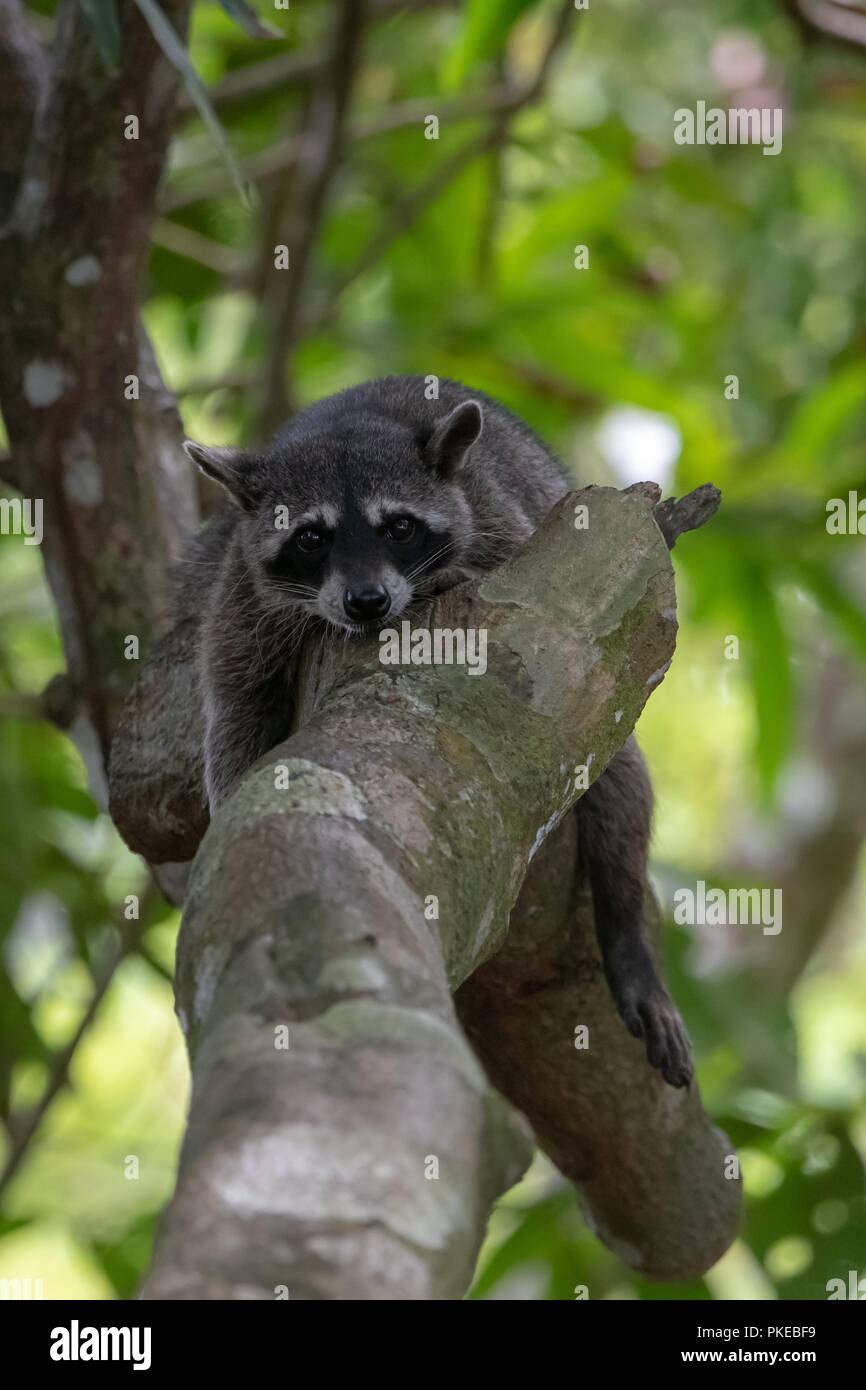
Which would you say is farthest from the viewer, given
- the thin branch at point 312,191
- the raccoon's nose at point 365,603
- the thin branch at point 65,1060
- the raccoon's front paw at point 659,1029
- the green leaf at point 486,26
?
the thin branch at point 312,191

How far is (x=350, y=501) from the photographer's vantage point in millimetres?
4223

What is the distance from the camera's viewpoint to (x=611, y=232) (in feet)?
25.7

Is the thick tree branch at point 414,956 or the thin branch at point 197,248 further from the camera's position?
the thin branch at point 197,248

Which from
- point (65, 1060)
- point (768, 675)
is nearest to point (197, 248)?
point (768, 675)

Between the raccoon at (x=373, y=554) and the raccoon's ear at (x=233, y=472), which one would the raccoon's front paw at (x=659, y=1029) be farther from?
the raccoon's ear at (x=233, y=472)

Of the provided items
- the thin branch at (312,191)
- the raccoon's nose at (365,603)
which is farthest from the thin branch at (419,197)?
the raccoon's nose at (365,603)

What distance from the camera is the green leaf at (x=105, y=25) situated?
360 centimetres

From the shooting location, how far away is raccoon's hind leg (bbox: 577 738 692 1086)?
3.38 m

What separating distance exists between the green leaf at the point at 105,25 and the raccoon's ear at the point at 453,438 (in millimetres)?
1293

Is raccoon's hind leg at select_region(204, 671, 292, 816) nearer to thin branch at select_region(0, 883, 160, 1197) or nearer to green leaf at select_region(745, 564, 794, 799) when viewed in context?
thin branch at select_region(0, 883, 160, 1197)

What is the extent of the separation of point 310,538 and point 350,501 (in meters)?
0.16
